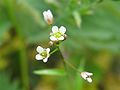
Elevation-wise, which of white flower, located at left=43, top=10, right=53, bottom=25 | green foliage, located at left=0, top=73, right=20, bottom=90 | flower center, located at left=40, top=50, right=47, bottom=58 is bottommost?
green foliage, located at left=0, top=73, right=20, bottom=90

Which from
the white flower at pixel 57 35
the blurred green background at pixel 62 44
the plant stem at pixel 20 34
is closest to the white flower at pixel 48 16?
the white flower at pixel 57 35

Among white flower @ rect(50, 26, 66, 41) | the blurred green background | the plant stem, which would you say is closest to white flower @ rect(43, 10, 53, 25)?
white flower @ rect(50, 26, 66, 41)

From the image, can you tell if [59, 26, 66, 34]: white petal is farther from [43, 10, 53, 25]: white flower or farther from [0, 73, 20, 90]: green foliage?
[0, 73, 20, 90]: green foliage

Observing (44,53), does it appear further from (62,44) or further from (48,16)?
(62,44)

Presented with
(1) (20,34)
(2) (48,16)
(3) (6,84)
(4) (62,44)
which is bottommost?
(3) (6,84)

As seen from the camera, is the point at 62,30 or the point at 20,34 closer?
the point at 62,30

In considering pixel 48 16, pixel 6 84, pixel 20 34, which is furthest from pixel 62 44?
pixel 48 16

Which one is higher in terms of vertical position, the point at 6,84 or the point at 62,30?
the point at 62,30

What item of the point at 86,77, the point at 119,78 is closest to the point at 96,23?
the point at 119,78

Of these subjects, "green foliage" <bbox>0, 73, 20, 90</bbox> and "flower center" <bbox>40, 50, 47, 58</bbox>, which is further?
"green foliage" <bbox>0, 73, 20, 90</bbox>
